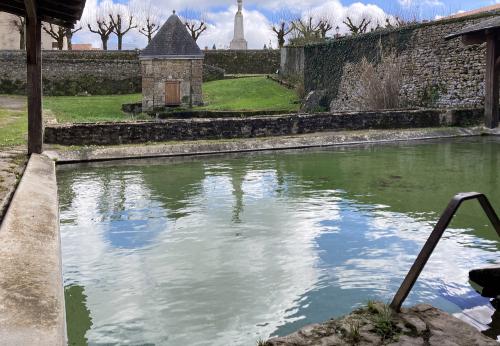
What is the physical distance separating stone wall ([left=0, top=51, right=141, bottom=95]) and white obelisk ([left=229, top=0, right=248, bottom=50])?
10.9 meters

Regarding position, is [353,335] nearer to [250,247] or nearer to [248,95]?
[250,247]

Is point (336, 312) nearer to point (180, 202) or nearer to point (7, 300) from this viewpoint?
point (7, 300)

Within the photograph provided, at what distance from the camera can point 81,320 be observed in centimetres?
483

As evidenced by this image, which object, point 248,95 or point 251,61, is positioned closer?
point 248,95

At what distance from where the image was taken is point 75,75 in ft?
141

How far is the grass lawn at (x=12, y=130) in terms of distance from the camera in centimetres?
1405

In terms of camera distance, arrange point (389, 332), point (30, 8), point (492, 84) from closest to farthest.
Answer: point (389, 332) → point (30, 8) → point (492, 84)

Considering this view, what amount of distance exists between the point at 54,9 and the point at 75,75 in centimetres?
3386

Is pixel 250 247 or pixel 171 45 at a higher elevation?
pixel 171 45

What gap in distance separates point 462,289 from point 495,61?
1576 centimetres

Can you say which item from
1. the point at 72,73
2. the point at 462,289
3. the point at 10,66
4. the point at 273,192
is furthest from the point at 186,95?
the point at 462,289

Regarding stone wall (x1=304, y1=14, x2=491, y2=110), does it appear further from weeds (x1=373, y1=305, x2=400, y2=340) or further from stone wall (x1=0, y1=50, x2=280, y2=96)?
weeds (x1=373, y1=305, x2=400, y2=340)

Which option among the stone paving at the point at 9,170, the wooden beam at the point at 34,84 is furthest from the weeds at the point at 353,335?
the wooden beam at the point at 34,84

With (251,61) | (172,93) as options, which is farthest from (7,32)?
(172,93)
